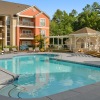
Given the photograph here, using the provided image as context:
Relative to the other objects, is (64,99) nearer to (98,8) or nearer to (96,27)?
(96,27)

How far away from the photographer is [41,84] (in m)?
11.2

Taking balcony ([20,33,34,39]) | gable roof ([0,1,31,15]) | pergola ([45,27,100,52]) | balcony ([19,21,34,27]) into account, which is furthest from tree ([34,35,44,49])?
gable roof ([0,1,31,15])

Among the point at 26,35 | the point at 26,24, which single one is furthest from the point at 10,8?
the point at 26,35

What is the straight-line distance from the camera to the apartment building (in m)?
36.5

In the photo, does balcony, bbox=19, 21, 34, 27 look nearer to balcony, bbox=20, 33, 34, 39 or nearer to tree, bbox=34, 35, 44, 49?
balcony, bbox=20, 33, 34, 39

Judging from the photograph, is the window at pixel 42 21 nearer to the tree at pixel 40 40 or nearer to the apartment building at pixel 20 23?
the apartment building at pixel 20 23

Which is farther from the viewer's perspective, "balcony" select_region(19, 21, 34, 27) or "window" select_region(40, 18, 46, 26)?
"window" select_region(40, 18, 46, 26)

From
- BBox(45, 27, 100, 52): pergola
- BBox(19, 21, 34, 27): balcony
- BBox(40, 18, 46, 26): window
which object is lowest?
BBox(45, 27, 100, 52): pergola

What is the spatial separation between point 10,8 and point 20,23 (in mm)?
3678

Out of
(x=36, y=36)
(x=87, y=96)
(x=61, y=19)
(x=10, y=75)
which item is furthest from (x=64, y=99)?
(x=61, y=19)

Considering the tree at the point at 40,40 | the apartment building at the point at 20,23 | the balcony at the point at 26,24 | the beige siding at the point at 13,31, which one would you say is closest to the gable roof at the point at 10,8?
the apartment building at the point at 20,23

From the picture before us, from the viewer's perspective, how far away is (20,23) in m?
37.6

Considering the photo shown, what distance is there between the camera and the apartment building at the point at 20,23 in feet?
120

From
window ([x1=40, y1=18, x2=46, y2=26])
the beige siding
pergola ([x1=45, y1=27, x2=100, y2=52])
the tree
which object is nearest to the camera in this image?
pergola ([x1=45, y1=27, x2=100, y2=52])
